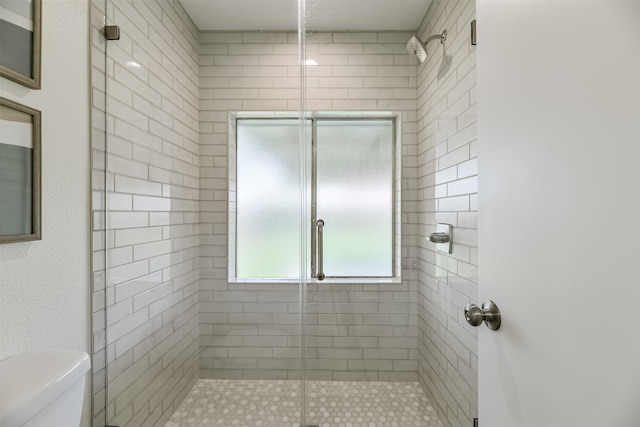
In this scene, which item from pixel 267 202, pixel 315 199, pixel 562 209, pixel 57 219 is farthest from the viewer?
pixel 267 202

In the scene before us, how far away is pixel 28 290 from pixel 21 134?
1.60 feet

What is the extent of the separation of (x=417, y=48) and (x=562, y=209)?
1.10m

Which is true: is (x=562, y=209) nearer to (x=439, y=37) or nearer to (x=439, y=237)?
(x=439, y=237)

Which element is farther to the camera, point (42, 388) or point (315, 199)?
point (315, 199)

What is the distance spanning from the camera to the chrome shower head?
133 cm

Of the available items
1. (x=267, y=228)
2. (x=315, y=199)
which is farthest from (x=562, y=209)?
(x=267, y=228)

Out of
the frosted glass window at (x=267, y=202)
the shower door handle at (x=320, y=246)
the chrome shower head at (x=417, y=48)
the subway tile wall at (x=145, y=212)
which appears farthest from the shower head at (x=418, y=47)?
the subway tile wall at (x=145, y=212)

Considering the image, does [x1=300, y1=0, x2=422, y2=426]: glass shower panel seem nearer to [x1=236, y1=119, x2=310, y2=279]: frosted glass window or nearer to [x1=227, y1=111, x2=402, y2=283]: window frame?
[x1=227, y1=111, x2=402, y2=283]: window frame

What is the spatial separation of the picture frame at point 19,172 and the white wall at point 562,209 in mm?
1311

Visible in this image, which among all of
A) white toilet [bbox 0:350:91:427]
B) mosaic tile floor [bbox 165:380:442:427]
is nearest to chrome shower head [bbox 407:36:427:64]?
mosaic tile floor [bbox 165:380:442:427]

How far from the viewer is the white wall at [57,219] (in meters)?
0.92

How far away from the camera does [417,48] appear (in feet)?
4.39

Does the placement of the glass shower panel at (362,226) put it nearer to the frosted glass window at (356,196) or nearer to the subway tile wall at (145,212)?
the frosted glass window at (356,196)

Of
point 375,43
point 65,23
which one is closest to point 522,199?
point 375,43
